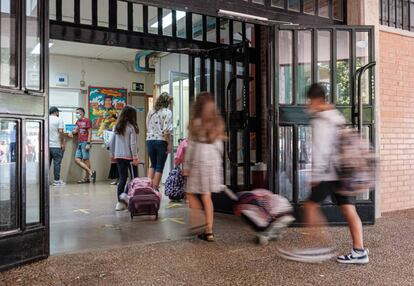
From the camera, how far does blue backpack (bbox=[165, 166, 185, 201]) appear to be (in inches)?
253

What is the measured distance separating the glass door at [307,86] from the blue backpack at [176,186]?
2164 millimetres

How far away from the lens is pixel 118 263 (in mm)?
3268

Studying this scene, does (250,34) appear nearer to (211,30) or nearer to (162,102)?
(211,30)

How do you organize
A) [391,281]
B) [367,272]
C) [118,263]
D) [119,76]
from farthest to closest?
1. [119,76]
2. [118,263]
3. [367,272]
4. [391,281]

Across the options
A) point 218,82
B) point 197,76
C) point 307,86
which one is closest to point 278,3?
point 307,86

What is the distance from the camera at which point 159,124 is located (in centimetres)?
596

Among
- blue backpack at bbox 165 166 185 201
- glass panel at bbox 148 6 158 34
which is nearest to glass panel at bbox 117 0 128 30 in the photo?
glass panel at bbox 148 6 158 34

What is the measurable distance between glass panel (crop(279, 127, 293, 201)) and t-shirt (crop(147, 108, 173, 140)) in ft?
6.29

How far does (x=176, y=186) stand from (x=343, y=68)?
3.02 m

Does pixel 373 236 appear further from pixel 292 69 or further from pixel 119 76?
pixel 119 76

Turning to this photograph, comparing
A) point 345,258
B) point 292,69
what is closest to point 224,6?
point 292,69

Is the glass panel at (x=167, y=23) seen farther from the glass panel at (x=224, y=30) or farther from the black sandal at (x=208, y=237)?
the black sandal at (x=208, y=237)

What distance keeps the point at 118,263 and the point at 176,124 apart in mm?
5320

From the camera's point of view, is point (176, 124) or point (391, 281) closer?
point (391, 281)
